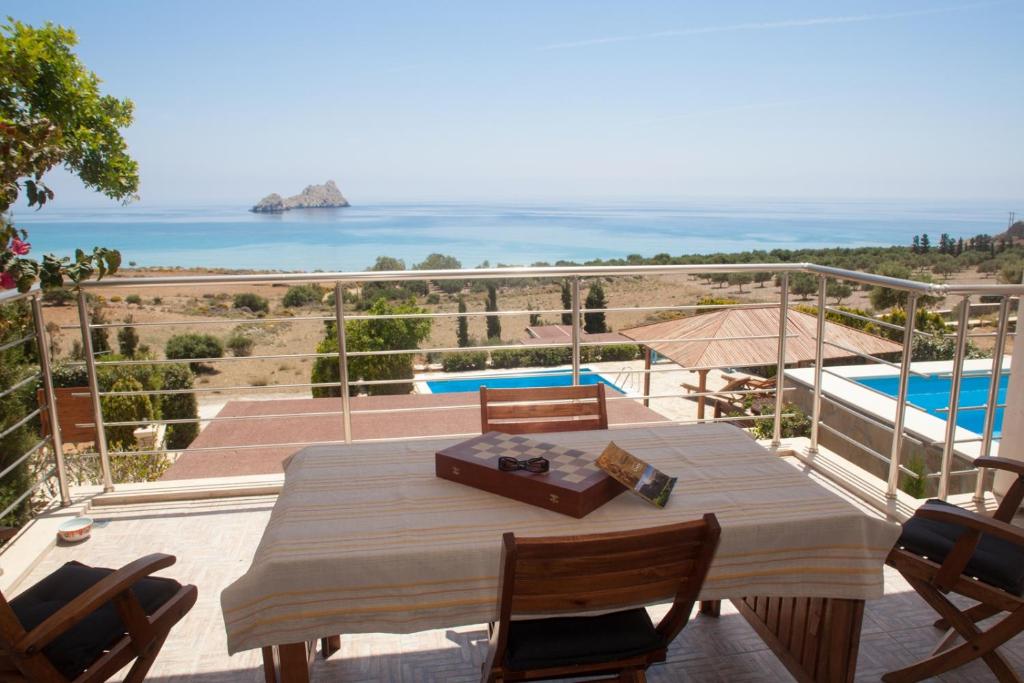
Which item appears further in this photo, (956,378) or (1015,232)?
(1015,232)

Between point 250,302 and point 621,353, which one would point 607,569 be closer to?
point 621,353

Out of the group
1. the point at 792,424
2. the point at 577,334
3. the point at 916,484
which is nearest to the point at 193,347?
→ the point at 792,424

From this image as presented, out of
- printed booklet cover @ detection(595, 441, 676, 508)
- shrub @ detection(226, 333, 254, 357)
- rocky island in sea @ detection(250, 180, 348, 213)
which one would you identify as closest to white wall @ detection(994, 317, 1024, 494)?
printed booklet cover @ detection(595, 441, 676, 508)

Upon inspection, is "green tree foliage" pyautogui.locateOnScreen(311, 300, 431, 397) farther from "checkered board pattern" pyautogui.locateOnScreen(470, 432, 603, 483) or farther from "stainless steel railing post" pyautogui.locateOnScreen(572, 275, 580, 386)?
"checkered board pattern" pyautogui.locateOnScreen(470, 432, 603, 483)

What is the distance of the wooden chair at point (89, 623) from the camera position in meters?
1.45

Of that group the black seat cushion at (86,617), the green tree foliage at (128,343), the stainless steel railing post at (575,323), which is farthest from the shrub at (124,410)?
the black seat cushion at (86,617)

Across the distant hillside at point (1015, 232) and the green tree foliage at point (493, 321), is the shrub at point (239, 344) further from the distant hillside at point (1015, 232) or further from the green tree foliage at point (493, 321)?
the distant hillside at point (1015, 232)

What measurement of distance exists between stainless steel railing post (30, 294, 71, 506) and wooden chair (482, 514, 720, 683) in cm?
282

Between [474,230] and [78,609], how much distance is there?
41107mm

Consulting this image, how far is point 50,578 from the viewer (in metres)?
1.94

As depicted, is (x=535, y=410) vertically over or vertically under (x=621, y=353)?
over

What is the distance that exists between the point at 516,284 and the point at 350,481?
27.6 meters

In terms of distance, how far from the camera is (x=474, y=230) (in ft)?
137

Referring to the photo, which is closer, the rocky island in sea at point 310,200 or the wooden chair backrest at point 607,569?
the wooden chair backrest at point 607,569
